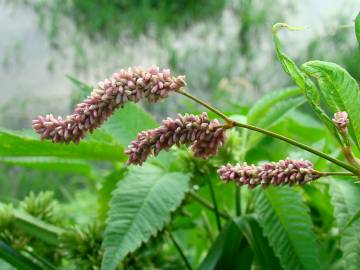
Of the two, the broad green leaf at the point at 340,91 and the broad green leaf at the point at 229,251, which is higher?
the broad green leaf at the point at 340,91

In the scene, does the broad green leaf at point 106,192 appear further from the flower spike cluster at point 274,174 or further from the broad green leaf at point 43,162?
the flower spike cluster at point 274,174

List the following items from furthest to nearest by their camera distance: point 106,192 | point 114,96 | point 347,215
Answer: point 106,192, point 347,215, point 114,96

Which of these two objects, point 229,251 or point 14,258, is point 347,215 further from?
point 14,258

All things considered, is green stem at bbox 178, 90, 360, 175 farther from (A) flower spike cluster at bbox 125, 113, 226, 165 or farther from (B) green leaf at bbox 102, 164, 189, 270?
(B) green leaf at bbox 102, 164, 189, 270

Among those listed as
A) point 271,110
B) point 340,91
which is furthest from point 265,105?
point 340,91

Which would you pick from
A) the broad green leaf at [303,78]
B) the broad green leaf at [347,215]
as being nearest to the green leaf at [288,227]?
A: the broad green leaf at [347,215]
